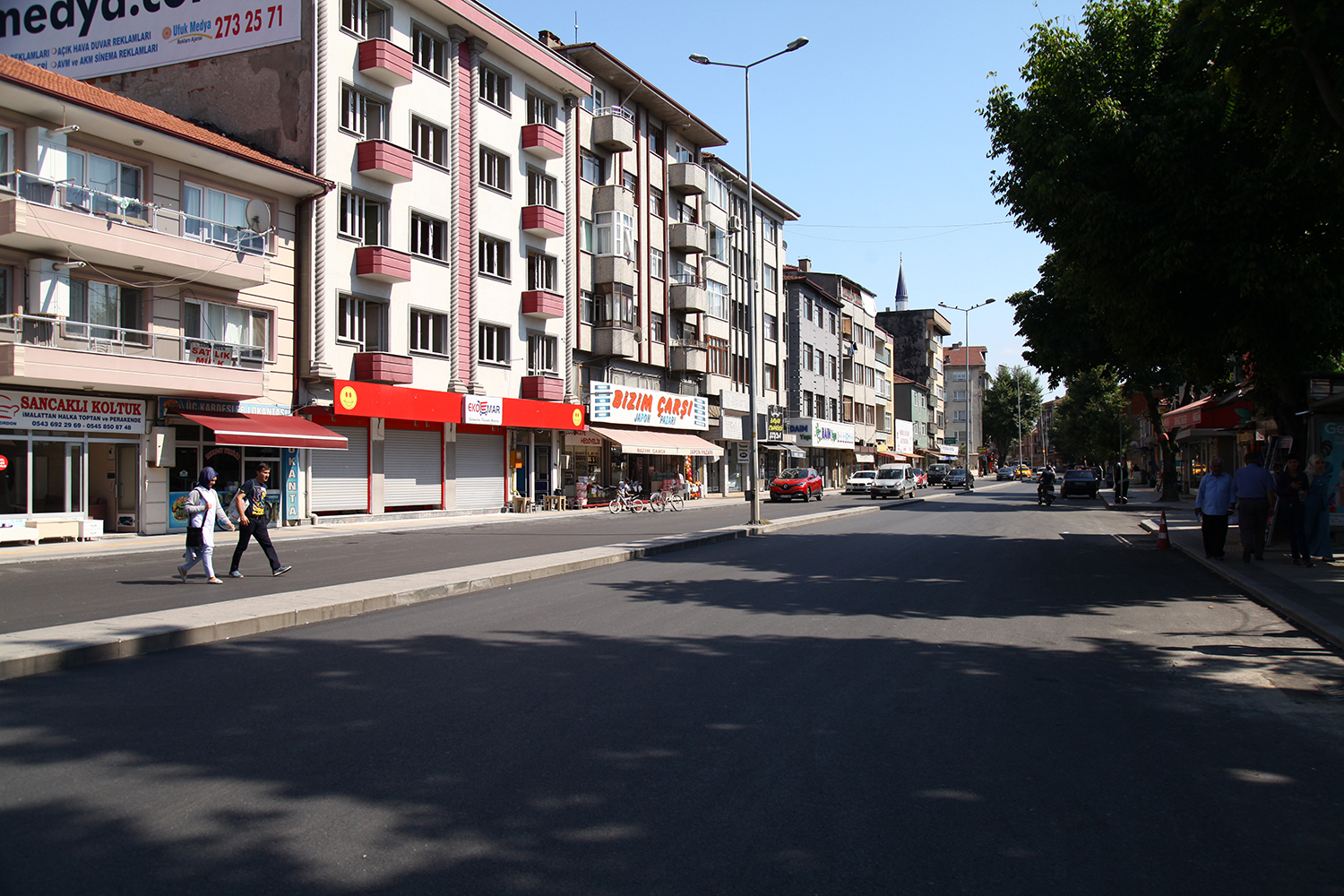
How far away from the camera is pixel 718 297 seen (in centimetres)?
5231

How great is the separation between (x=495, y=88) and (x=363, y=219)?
374 inches

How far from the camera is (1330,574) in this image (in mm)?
12719

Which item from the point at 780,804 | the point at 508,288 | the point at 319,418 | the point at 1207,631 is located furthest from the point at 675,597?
the point at 508,288

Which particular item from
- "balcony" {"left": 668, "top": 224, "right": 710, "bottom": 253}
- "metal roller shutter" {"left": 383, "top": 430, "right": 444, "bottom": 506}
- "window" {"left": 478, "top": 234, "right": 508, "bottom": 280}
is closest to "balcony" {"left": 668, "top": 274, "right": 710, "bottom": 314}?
"balcony" {"left": 668, "top": 224, "right": 710, "bottom": 253}

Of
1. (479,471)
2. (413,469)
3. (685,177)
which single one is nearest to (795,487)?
(685,177)

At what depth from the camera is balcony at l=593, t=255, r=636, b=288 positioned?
40.2 metres

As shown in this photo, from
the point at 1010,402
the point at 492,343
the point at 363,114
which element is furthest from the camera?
the point at 1010,402

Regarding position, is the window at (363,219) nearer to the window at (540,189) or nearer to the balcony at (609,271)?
the window at (540,189)

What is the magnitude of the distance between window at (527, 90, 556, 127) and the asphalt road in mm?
31049

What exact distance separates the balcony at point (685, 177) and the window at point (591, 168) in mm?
6077

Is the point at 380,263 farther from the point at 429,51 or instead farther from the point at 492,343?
the point at 429,51

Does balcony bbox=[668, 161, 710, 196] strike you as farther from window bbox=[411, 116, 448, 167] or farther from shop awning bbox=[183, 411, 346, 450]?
shop awning bbox=[183, 411, 346, 450]

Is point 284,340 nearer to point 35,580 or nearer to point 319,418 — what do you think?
point 319,418

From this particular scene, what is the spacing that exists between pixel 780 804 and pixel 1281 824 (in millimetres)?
2221
